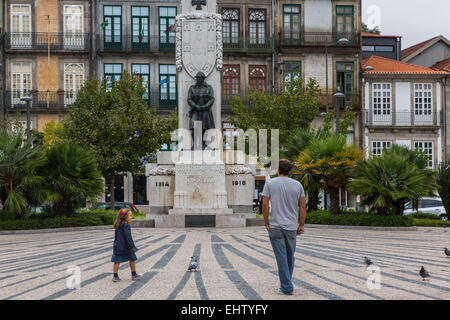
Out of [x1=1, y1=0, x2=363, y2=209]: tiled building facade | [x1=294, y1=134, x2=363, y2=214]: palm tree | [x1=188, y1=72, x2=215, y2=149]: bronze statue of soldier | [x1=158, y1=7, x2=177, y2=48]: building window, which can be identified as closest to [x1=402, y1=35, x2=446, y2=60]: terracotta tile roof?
[x1=1, y1=0, x2=363, y2=209]: tiled building facade

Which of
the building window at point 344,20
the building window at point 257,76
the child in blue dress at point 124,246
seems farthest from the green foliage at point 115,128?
the child in blue dress at point 124,246

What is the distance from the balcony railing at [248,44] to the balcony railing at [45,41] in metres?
10.1

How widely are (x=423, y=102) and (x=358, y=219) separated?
29113 mm

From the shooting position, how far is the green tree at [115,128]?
36.9m

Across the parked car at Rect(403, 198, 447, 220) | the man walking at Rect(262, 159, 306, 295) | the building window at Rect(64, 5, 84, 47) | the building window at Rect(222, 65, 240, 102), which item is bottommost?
the parked car at Rect(403, 198, 447, 220)

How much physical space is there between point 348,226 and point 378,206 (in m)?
1.29

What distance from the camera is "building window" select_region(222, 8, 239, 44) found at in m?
49.9

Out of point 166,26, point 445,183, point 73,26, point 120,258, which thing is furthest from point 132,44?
point 120,258

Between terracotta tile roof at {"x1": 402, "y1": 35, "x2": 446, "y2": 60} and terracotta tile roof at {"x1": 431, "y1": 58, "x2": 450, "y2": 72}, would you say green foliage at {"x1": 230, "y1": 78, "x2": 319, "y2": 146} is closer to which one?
terracotta tile roof at {"x1": 431, "y1": 58, "x2": 450, "y2": 72}

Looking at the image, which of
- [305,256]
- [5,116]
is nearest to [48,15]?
[5,116]

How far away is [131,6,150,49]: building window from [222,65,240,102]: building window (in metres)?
6.02

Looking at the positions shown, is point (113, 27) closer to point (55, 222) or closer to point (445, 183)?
point (55, 222)

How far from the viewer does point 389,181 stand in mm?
23406
